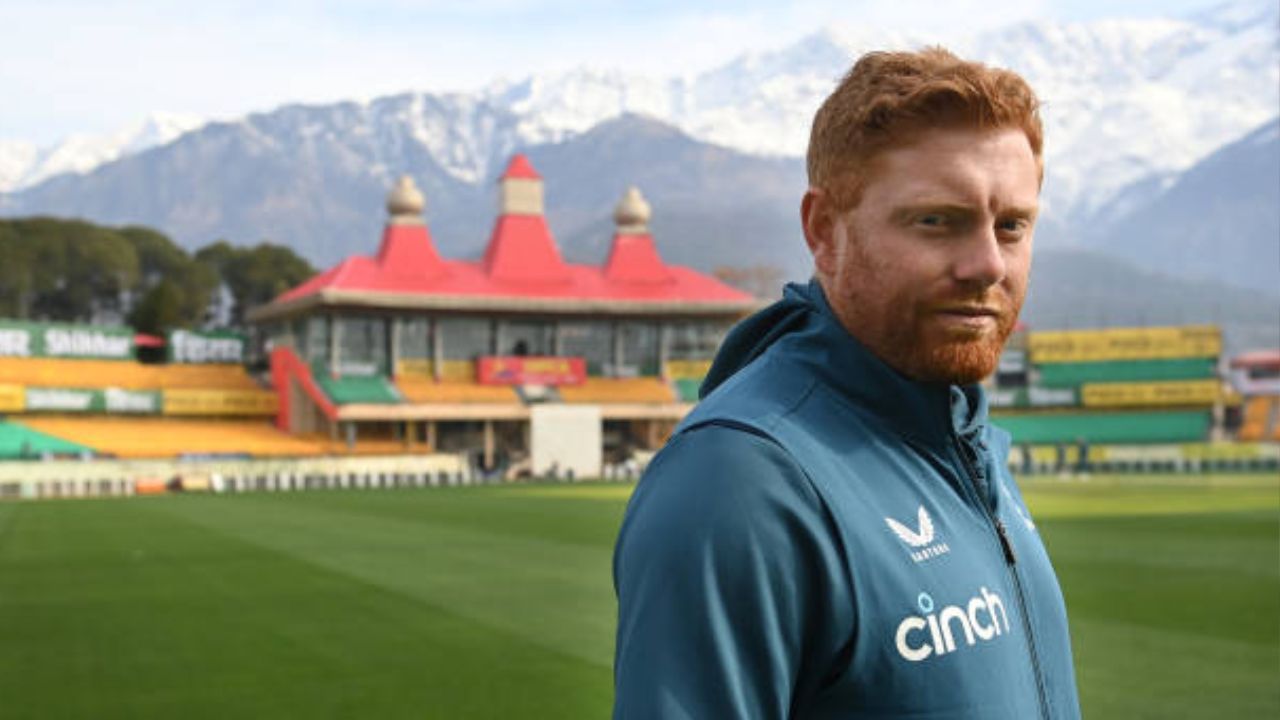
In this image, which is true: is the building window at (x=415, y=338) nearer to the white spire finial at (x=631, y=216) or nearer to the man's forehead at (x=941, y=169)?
the white spire finial at (x=631, y=216)

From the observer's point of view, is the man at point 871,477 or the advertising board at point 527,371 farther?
the advertising board at point 527,371

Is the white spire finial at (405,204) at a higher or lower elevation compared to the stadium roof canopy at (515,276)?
higher

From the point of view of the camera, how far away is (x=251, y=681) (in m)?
11.9

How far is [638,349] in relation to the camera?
86562 mm

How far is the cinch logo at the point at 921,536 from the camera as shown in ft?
8.36

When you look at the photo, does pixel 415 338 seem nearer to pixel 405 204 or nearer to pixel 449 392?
pixel 449 392

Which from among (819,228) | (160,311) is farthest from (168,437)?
(819,228)

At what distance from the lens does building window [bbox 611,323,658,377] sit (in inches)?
3381

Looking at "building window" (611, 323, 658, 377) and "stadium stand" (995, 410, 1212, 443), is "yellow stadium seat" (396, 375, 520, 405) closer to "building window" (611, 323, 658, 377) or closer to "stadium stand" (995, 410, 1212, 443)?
"building window" (611, 323, 658, 377)

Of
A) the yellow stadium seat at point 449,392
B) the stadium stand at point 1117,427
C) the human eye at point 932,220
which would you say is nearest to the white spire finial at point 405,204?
the yellow stadium seat at point 449,392

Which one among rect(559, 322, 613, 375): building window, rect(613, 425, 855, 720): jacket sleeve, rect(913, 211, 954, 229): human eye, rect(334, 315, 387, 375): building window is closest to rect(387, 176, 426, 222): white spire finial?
rect(334, 315, 387, 375): building window

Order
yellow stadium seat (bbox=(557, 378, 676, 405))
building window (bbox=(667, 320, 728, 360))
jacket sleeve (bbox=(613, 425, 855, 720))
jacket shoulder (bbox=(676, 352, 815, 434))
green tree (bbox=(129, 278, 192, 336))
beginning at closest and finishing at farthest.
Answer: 1. jacket sleeve (bbox=(613, 425, 855, 720))
2. jacket shoulder (bbox=(676, 352, 815, 434))
3. yellow stadium seat (bbox=(557, 378, 676, 405))
4. building window (bbox=(667, 320, 728, 360))
5. green tree (bbox=(129, 278, 192, 336))

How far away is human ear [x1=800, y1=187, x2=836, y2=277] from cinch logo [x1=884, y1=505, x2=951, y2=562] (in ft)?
1.65

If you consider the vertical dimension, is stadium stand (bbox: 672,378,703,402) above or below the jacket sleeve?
below
